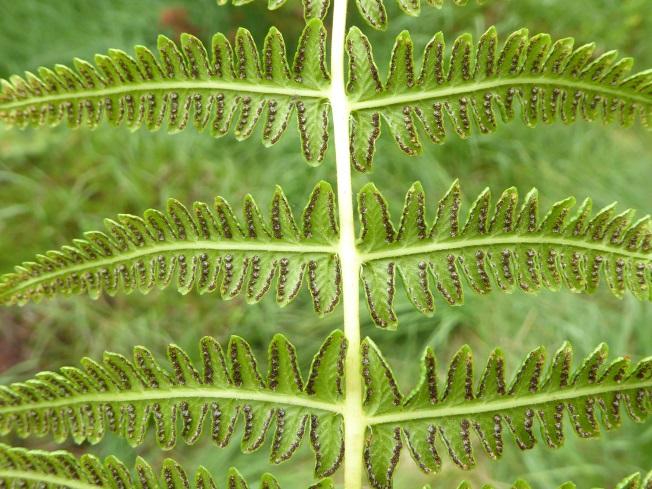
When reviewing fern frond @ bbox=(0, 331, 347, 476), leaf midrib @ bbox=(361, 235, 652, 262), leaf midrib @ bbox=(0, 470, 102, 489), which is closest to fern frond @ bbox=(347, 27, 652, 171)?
leaf midrib @ bbox=(361, 235, 652, 262)

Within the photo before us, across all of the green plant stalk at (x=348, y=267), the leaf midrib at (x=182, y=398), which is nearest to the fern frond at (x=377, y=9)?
the green plant stalk at (x=348, y=267)

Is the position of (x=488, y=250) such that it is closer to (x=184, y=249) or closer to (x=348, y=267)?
(x=348, y=267)

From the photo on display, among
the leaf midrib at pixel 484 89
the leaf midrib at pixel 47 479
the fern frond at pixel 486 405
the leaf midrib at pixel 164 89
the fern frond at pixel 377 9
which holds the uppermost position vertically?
the fern frond at pixel 377 9

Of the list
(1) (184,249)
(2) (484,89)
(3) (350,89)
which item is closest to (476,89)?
(2) (484,89)

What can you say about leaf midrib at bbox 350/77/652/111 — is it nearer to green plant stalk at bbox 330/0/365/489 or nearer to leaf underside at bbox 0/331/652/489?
green plant stalk at bbox 330/0/365/489

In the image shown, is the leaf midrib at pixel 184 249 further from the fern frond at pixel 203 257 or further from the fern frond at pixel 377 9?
the fern frond at pixel 377 9

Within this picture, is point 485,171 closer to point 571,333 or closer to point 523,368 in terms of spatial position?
point 571,333
